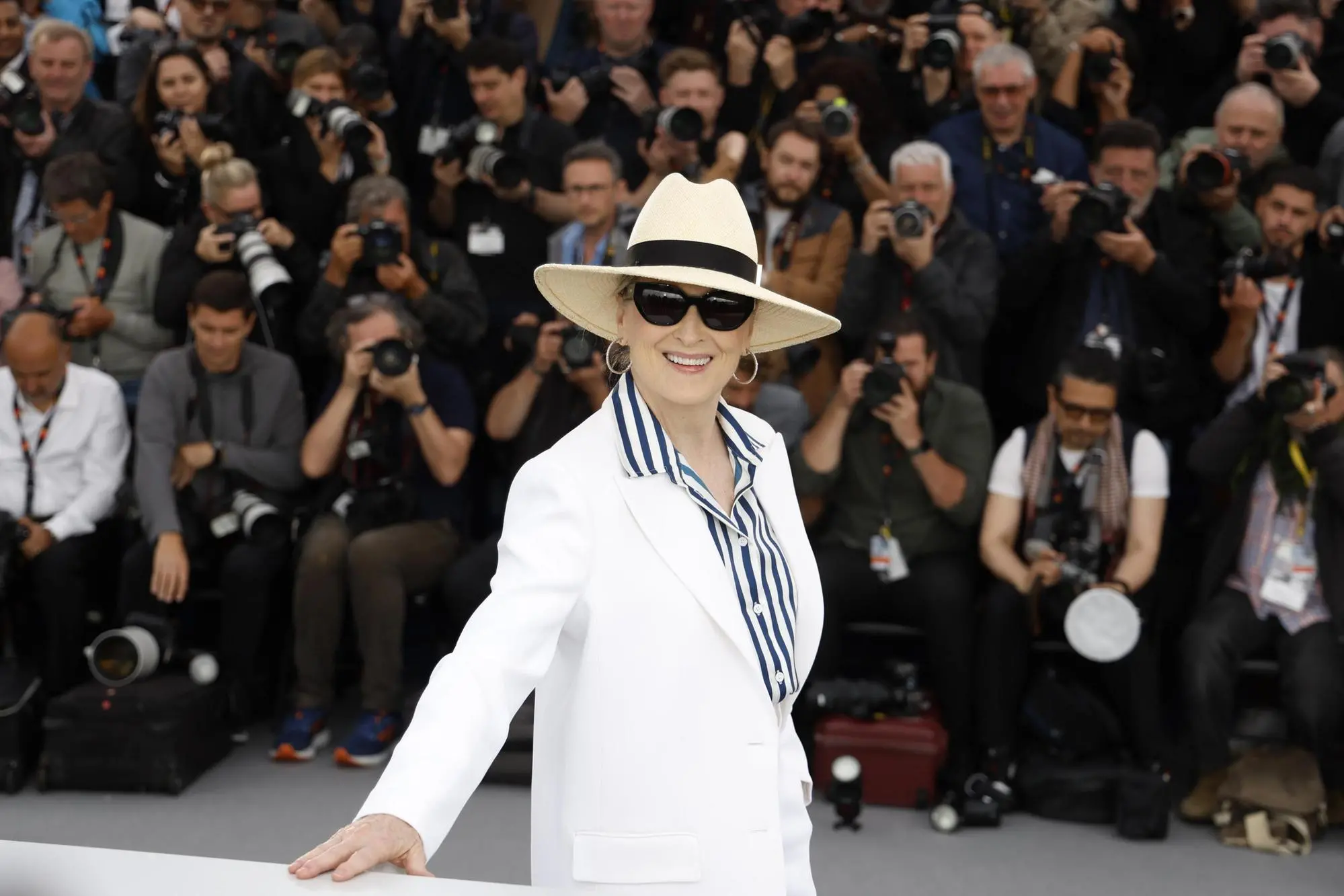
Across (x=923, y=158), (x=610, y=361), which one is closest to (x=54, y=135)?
(x=923, y=158)

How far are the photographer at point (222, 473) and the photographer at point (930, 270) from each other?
72.8 inches

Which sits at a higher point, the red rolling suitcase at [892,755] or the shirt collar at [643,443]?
the shirt collar at [643,443]

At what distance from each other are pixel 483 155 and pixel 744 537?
3.79 metres

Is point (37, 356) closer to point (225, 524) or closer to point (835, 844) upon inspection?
point (225, 524)

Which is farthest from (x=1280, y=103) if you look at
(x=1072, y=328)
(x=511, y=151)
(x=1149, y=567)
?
(x=511, y=151)

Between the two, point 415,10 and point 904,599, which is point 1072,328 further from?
point 415,10

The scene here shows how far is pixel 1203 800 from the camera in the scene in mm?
4723

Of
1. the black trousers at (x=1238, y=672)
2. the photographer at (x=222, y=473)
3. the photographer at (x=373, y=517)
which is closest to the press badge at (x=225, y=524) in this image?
the photographer at (x=222, y=473)

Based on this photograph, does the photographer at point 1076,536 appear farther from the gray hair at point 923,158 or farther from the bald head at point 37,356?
the bald head at point 37,356

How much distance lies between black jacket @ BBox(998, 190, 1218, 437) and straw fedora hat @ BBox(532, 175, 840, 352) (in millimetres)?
3108

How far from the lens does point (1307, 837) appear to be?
14.7 feet

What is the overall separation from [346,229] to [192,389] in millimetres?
712

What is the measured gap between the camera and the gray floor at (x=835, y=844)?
4289mm

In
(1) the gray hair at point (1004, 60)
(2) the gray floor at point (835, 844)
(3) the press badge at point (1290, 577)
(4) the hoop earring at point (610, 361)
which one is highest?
(1) the gray hair at point (1004, 60)
